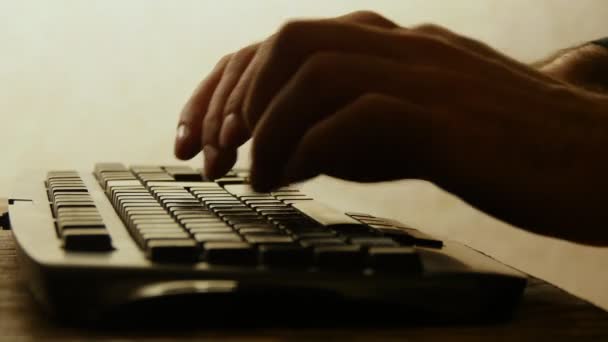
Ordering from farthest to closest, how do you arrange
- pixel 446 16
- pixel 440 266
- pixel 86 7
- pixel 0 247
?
pixel 446 16, pixel 86 7, pixel 0 247, pixel 440 266

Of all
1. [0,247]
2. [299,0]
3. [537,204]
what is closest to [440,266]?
[537,204]

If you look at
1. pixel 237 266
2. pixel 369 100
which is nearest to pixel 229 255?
pixel 237 266

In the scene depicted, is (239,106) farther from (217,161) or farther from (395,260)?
(395,260)

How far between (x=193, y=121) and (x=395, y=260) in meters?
0.25

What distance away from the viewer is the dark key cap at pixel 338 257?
387 mm

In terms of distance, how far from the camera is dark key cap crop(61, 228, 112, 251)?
386mm

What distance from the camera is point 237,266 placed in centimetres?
38

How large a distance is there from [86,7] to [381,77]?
55 cm

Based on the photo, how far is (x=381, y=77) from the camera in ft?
1.46

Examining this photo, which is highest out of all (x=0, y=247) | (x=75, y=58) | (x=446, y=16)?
(x=446, y=16)

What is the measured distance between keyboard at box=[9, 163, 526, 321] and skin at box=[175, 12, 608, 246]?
37 mm

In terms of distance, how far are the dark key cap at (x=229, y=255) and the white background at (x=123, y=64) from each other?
0.59 metres

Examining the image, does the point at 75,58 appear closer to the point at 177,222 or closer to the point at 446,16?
the point at 446,16

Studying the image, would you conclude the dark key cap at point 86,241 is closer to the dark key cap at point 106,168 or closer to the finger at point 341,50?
the finger at point 341,50
